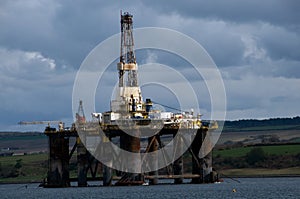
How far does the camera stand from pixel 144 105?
14238 centimetres

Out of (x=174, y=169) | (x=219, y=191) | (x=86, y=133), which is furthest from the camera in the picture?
(x=174, y=169)

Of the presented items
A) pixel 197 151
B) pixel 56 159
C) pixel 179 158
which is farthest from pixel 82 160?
pixel 197 151

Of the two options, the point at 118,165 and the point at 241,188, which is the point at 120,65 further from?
the point at 241,188

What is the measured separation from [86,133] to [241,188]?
21.7 meters

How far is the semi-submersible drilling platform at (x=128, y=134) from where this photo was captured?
13850cm

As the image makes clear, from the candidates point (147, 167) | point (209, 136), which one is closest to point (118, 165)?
point (147, 167)

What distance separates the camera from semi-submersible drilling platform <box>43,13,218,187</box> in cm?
13850

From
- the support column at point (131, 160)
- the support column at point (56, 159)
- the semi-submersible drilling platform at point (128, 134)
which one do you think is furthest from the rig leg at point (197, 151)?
the support column at point (56, 159)

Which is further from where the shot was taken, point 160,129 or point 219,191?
point 160,129

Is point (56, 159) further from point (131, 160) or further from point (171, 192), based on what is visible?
A: point (171, 192)

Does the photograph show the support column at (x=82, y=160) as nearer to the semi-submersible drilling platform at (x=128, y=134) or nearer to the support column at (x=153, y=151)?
the semi-submersible drilling platform at (x=128, y=134)

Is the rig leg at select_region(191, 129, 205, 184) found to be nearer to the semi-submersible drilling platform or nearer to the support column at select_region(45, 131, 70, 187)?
the semi-submersible drilling platform

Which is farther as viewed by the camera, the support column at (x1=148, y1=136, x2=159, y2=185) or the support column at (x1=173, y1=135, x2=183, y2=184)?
the support column at (x1=173, y1=135, x2=183, y2=184)

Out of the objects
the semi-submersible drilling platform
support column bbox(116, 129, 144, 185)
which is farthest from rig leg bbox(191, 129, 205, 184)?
support column bbox(116, 129, 144, 185)
